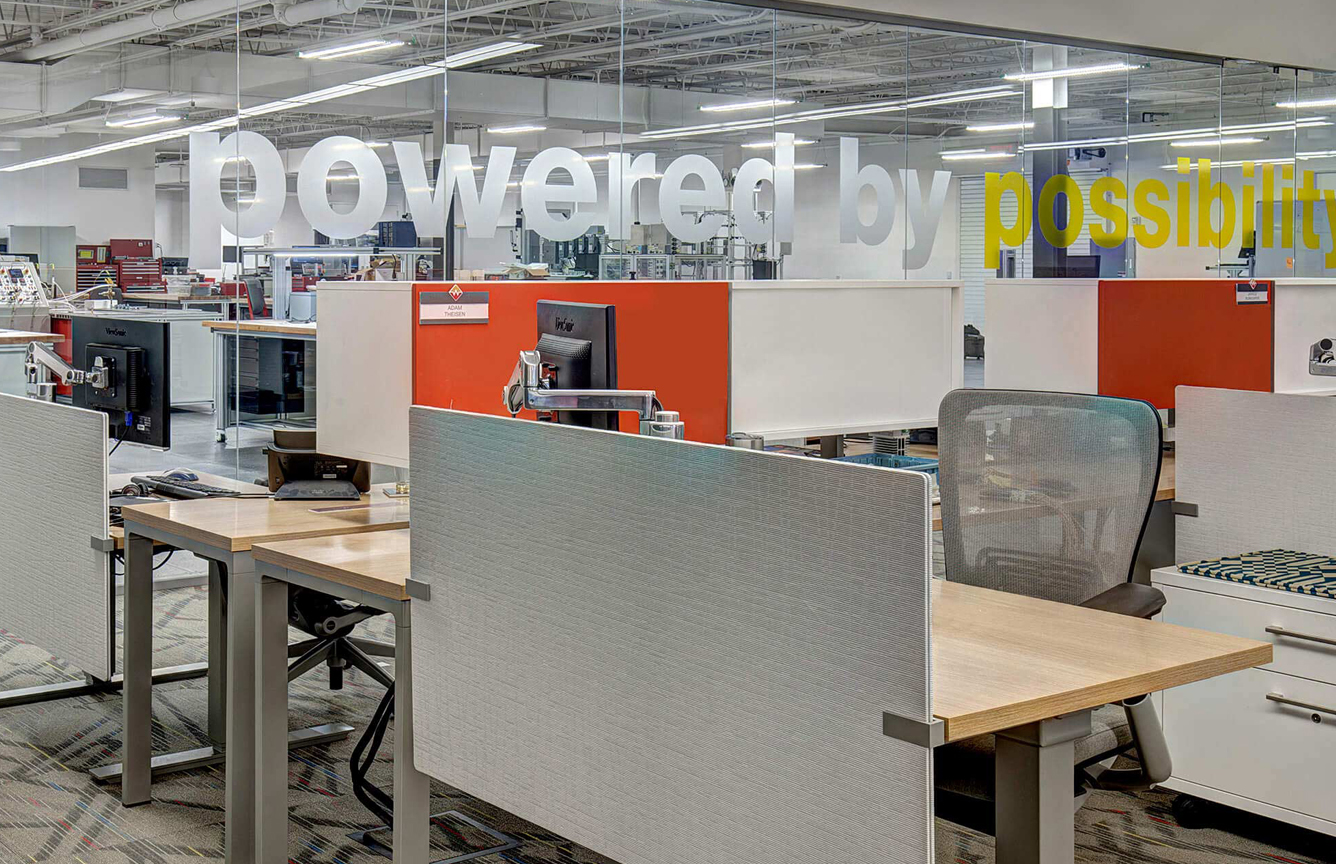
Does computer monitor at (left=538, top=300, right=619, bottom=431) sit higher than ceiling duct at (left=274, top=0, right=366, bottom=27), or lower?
lower

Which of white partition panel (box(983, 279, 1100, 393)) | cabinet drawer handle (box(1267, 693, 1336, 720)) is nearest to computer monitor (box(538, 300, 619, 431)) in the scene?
cabinet drawer handle (box(1267, 693, 1336, 720))

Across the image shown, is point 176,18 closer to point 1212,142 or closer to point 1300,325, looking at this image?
point 1212,142

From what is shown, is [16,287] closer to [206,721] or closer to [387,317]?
[206,721]

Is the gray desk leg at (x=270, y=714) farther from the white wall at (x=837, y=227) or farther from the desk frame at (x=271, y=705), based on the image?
the white wall at (x=837, y=227)

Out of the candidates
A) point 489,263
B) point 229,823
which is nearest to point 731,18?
point 489,263

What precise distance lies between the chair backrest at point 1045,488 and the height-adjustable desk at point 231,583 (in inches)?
49.0

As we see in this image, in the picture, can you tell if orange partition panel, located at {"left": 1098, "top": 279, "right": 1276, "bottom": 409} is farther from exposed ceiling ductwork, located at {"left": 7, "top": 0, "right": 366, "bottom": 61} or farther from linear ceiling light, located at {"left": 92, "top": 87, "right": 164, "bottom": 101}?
exposed ceiling ductwork, located at {"left": 7, "top": 0, "right": 366, "bottom": 61}

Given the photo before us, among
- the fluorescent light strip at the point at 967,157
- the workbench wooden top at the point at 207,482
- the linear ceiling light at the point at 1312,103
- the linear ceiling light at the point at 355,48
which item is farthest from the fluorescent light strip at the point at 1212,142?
the workbench wooden top at the point at 207,482

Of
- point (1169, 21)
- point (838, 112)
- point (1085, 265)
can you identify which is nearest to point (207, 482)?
point (1085, 265)

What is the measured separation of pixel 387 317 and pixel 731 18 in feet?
27.2

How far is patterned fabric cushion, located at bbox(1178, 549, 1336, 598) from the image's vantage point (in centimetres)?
277

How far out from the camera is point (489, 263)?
21.9 feet

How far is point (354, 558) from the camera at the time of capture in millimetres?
2441

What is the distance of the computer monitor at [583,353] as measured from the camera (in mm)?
2553
